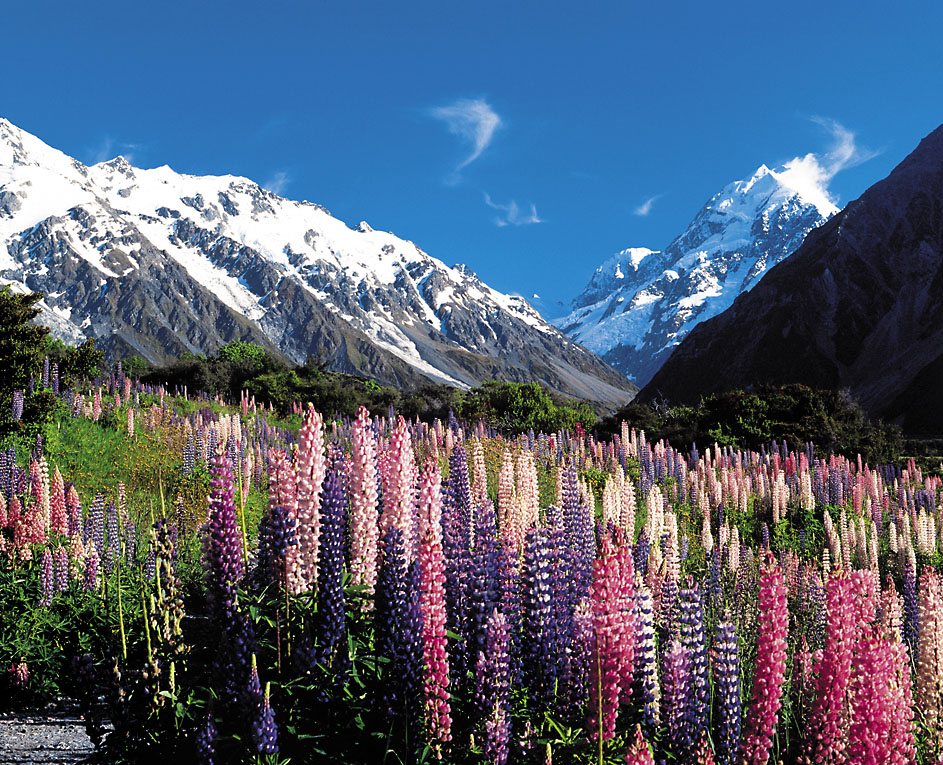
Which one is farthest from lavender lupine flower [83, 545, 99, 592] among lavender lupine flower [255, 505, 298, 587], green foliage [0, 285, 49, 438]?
green foliage [0, 285, 49, 438]

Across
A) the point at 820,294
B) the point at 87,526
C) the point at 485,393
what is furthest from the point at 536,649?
the point at 820,294

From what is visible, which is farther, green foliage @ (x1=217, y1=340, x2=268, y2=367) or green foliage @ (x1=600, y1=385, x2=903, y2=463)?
green foliage @ (x1=217, y1=340, x2=268, y2=367)

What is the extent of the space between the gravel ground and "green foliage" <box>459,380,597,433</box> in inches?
646

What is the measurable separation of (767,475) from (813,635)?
1074 centimetres

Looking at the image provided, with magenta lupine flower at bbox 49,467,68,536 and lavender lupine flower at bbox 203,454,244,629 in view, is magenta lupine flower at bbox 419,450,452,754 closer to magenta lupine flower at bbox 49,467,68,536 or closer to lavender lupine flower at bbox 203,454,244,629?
lavender lupine flower at bbox 203,454,244,629

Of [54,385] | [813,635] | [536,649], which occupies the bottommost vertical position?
[813,635]

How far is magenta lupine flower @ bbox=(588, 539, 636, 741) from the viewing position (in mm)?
3408

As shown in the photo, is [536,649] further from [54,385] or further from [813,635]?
[54,385]

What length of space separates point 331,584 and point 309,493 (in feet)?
2.02

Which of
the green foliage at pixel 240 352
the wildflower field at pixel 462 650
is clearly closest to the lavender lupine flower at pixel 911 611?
the wildflower field at pixel 462 650

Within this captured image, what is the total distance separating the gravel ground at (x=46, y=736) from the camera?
A: 549 centimetres

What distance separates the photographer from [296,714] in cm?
418

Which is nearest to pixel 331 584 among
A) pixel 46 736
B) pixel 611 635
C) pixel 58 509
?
pixel 611 635

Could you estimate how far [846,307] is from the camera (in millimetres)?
99625
